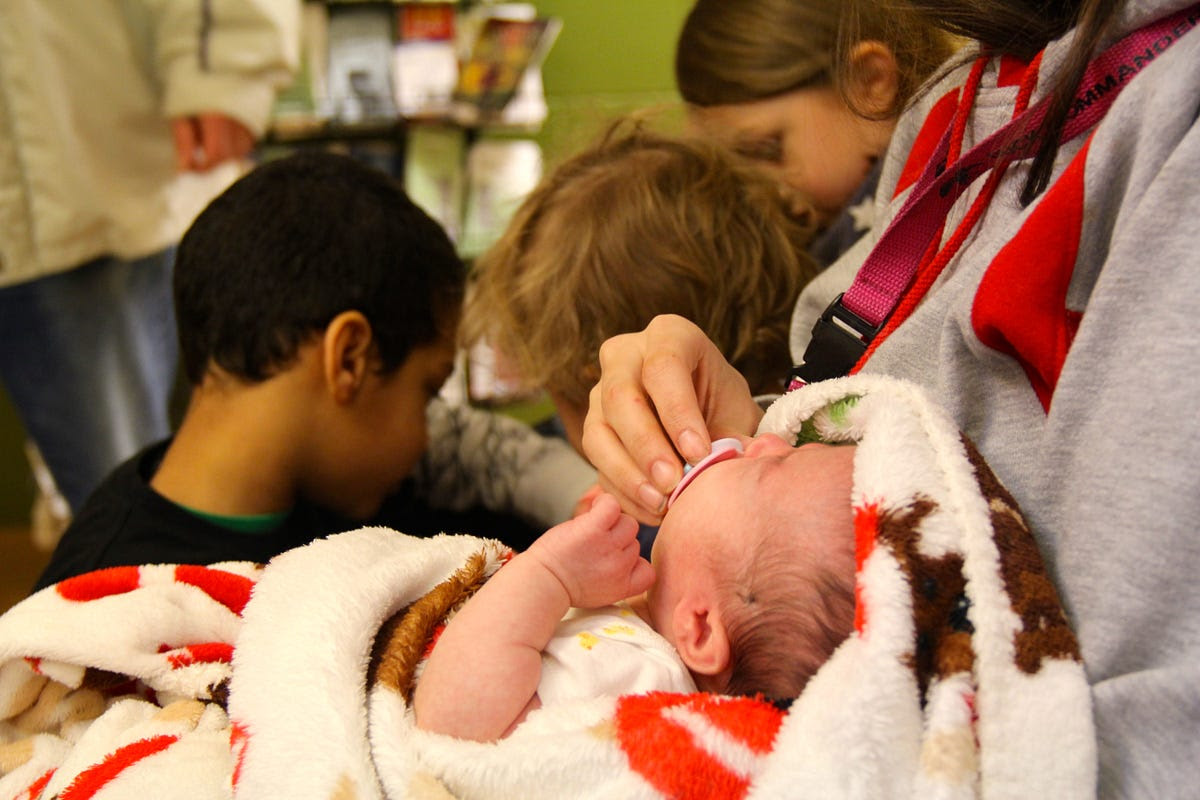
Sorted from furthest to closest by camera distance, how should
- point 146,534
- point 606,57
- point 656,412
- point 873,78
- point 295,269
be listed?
1. point 606,57
2. point 295,269
3. point 146,534
4. point 873,78
5. point 656,412

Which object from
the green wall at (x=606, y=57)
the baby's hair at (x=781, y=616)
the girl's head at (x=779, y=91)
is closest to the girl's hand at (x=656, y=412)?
the baby's hair at (x=781, y=616)

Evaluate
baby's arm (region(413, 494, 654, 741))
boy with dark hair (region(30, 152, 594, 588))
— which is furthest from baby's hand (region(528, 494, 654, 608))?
boy with dark hair (region(30, 152, 594, 588))

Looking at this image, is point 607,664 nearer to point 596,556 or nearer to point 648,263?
point 596,556

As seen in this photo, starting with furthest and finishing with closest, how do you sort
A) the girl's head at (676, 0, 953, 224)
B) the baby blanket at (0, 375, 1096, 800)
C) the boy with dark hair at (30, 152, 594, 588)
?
the girl's head at (676, 0, 953, 224) < the boy with dark hair at (30, 152, 594, 588) < the baby blanket at (0, 375, 1096, 800)

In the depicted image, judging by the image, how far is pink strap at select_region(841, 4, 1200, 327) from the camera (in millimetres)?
620

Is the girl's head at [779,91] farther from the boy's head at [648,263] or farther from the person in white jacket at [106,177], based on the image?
the person in white jacket at [106,177]

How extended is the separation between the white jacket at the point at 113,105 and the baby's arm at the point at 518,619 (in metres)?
1.50

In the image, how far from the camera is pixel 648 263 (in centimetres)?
121

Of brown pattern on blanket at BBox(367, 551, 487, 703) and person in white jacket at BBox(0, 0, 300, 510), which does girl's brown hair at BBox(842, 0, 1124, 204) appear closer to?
brown pattern on blanket at BBox(367, 551, 487, 703)

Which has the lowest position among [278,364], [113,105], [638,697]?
[278,364]

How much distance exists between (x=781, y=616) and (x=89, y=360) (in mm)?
1747

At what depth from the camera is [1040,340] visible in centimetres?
61

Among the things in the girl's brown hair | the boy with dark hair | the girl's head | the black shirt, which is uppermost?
the girl's brown hair

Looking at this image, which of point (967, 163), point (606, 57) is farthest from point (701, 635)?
point (606, 57)
